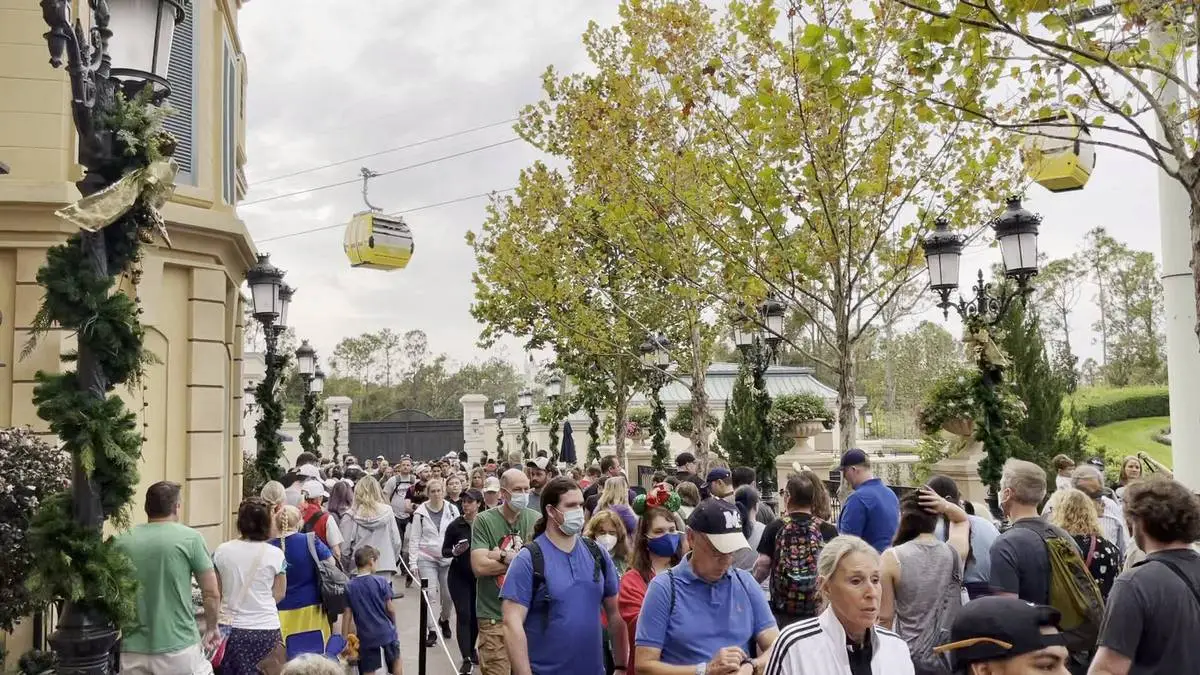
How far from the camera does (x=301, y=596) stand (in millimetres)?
7703

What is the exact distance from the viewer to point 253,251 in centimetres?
1547

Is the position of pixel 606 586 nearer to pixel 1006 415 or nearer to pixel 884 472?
pixel 1006 415

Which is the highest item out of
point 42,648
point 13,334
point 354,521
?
point 13,334

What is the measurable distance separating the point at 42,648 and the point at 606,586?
6.23 metres

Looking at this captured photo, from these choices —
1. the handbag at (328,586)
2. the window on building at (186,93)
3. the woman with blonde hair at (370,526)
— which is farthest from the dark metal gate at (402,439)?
the handbag at (328,586)

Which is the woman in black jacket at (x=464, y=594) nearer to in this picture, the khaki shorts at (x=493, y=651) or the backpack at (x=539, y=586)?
the khaki shorts at (x=493, y=651)

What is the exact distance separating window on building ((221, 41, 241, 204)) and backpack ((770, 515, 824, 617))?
35.2ft

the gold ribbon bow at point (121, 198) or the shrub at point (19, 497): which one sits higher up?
the gold ribbon bow at point (121, 198)

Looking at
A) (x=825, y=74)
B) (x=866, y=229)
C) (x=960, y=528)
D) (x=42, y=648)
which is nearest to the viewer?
(x=960, y=528)

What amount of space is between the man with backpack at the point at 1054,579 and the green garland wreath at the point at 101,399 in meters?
4.56

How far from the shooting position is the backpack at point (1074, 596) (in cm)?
500

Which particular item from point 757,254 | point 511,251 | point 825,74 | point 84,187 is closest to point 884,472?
point 511,251

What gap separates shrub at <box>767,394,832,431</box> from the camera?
70.5 feet

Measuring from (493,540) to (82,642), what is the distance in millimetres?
2952
